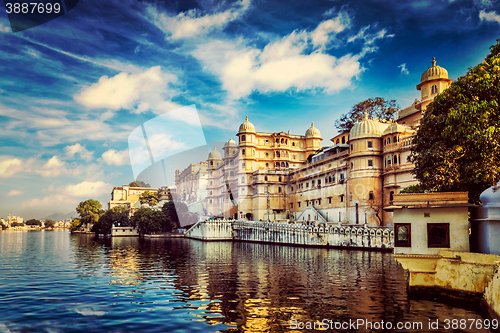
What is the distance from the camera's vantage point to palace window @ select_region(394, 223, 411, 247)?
64.0 ft

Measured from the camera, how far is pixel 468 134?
22.9m

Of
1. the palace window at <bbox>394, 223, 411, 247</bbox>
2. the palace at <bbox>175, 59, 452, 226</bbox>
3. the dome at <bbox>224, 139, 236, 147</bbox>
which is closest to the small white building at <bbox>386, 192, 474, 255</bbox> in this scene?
the palace window at <bbox>394, 223, 411, 247</bbox>

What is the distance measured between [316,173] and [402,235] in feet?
173

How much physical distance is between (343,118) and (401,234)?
199 ft

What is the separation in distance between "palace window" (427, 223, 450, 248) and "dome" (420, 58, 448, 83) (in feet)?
143

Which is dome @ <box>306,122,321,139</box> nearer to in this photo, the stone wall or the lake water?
the stone wall

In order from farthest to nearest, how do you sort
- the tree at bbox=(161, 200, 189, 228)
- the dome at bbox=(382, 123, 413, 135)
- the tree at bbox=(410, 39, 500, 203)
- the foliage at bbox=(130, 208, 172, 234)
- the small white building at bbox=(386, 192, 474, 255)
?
1. the tree at bbox=(161, 200, 189, 228)
2. the foliage at bbox=(130, 208, 172, 234)
3. the dome at bbox=(382, 123, 413, 135)
4. the tree at bbox=(410, 39, 500, 203)
5. the small white building at bbox=(386, 192, 474, 255)

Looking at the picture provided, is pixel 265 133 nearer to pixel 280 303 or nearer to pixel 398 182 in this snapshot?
pixel 398 182

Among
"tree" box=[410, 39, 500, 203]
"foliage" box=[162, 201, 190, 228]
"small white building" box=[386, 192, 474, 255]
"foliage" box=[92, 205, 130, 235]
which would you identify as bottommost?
"foliage" box=[92, 205, 130, 235]

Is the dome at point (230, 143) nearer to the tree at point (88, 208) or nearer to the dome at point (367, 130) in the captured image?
the dome at point (367, 130)

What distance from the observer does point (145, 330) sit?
14.0 m

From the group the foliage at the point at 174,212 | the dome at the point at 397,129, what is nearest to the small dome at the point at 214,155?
the foliage at the point at 174,212

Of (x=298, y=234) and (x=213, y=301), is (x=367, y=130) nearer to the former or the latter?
(x=298, y=234)

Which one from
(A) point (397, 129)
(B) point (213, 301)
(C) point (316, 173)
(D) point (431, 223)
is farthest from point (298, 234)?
(B) point (213, 301)
